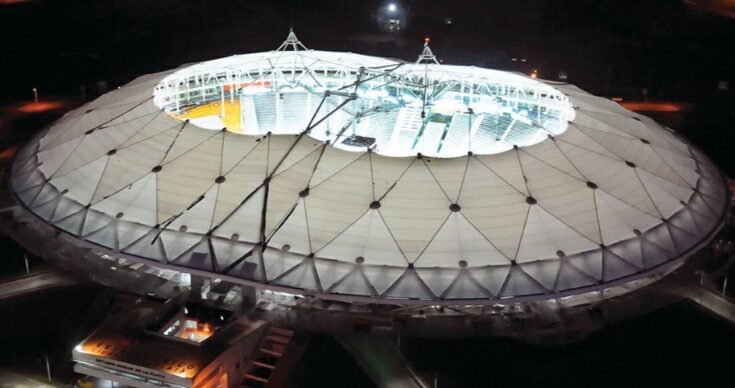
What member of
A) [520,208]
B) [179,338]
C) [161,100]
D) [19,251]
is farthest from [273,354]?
[161,100]

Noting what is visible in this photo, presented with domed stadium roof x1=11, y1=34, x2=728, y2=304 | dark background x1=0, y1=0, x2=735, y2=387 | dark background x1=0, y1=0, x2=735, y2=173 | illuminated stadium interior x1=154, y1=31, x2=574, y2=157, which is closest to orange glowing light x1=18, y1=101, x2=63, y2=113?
dark background x1=0, y1=0, x2=735, y2=387

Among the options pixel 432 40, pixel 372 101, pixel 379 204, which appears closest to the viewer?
pixel 379 204

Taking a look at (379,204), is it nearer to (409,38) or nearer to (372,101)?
(372,101)

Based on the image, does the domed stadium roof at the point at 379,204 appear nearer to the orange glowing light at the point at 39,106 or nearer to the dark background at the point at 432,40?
the dark background at the point at 432,40

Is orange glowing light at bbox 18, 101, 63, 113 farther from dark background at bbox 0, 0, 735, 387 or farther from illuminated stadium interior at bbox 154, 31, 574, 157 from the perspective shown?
illuminated stadium interior at bbox 154, 31, 574, 157

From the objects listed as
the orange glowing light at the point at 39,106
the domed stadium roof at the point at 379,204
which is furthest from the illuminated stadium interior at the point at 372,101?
the orange glowing light at the point at 39,106

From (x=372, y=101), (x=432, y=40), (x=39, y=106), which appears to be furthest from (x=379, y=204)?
(x=432, y=40)

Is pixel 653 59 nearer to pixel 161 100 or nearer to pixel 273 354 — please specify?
pixel 161 100
